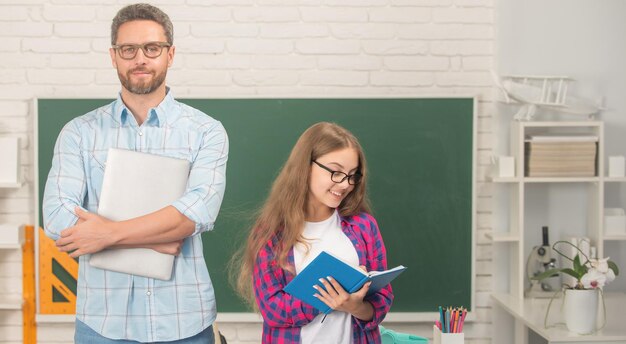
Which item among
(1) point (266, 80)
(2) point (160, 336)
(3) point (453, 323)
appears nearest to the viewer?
(2) point (160, 336)

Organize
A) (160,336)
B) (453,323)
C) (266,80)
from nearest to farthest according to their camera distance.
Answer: (160,336)
(453,323)
(266,80)

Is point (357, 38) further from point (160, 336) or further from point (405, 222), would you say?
point (160, 336)

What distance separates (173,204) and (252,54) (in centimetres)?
163

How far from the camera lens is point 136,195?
93.1 inches

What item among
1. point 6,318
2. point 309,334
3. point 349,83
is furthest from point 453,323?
point 6,318

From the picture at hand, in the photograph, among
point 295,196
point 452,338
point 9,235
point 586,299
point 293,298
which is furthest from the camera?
point 9,235

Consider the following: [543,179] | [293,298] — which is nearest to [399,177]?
[543,179]

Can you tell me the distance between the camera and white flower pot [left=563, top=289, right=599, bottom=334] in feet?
10.5

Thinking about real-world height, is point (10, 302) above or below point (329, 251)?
below

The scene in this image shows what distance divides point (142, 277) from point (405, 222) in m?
1.76

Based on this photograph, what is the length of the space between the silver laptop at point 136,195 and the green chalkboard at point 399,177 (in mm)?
1475

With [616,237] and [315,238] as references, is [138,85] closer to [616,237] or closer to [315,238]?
[315,238]

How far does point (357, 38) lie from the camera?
390 cm

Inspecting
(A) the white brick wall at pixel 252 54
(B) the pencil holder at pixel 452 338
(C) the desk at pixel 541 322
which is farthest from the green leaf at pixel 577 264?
(A) the white brick wall at pixel 252 54
